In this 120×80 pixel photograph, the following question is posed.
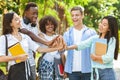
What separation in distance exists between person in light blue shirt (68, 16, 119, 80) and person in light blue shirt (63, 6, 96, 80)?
0.27 m

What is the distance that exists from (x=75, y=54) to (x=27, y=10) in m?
1.06

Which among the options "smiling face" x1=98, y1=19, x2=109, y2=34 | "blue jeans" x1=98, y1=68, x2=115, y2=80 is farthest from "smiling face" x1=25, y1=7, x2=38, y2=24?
"blue jeans" x1=98, y1=68, x2=115, y2=80

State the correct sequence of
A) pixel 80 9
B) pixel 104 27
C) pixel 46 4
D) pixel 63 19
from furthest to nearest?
pixel 63 19 < pixel 46 4 < pixel 80 9 < pixel 104 27

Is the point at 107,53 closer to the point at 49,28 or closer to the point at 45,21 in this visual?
the point at 49,28

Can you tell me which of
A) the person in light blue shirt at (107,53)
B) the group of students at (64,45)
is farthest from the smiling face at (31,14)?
the person in light blue shirt at (107,53)

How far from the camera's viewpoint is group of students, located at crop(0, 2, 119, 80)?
5445 mm

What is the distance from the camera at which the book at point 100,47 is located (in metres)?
5.73

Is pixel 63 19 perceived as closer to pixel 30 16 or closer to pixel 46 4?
pixel 46 4

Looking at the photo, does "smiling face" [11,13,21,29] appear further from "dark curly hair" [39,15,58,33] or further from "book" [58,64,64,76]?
"book" [58,64,64,76]

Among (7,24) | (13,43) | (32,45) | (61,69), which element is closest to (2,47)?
(13,43)

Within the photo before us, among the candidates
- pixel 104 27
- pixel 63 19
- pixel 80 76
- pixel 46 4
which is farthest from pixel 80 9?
pixel 63 19

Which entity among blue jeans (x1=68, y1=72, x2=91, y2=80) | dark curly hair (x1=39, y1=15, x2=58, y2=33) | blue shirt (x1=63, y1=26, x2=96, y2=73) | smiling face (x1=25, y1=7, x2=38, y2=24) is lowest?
blue jeans (x1=68, y1=72, x2=91, y2=80)

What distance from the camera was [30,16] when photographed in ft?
21.3

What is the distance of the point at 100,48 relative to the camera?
5.76 m
